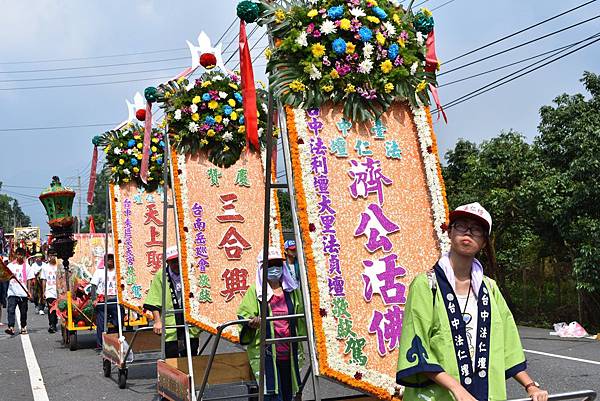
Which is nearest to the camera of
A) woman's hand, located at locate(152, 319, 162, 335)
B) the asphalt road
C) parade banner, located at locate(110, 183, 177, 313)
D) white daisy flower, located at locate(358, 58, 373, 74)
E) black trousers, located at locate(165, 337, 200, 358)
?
white daisy flower, located at locate(358, 58, 373, 74)

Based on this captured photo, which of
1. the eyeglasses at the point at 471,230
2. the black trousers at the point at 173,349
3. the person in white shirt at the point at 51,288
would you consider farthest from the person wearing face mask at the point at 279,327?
the person in white shirt at the point at 51,288

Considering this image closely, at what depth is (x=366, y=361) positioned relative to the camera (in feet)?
15.9

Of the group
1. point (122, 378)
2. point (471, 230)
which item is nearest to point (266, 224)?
point (471, 230)

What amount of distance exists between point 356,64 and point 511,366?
7.65 feet

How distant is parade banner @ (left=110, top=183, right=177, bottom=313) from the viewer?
12.2 meters

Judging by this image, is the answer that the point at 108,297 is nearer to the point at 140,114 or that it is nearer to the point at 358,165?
the point at 140,114

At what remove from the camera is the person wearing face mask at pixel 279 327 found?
6625 mm

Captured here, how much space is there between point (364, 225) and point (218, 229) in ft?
12.1

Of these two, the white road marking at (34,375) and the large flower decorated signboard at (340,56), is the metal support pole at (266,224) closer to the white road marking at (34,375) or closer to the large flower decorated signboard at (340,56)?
the large flower decorated signboard at (340,56)

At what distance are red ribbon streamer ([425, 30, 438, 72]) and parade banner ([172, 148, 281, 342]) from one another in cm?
338

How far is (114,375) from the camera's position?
A: 1136cm

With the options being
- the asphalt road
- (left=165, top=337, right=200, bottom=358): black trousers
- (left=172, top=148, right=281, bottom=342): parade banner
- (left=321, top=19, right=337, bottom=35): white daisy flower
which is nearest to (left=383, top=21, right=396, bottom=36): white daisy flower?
(left=321, top=19, right=337, bottom=35): white daisy flower

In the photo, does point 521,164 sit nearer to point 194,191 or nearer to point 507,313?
point 194,191

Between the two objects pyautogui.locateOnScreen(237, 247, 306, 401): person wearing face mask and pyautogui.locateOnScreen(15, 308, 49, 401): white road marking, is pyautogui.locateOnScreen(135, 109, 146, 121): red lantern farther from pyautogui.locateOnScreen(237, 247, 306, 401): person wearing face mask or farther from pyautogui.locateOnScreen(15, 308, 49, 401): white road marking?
pyautogui.locateOnScreen(237, 247, 306, 401): person wearing face mask
